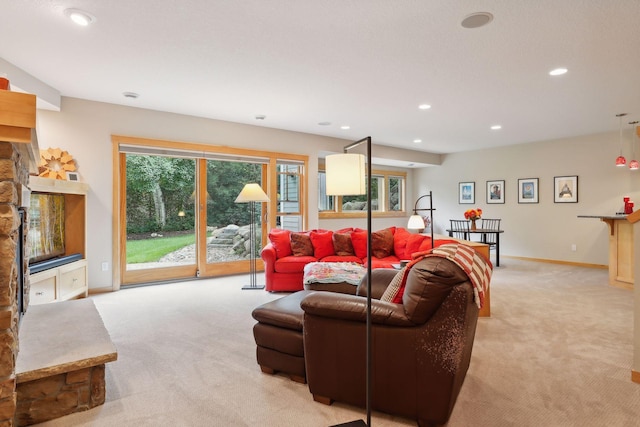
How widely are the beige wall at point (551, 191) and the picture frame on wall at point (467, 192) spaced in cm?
10

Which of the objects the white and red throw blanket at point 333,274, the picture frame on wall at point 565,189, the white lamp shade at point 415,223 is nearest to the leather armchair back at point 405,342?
the white and red throw blanket at point 333,274

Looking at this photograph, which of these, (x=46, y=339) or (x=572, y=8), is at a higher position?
(x=572, y=8)

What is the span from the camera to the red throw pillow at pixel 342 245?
517 cm

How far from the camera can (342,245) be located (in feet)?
17.0

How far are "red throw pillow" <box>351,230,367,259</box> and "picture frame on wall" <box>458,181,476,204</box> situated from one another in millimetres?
4667

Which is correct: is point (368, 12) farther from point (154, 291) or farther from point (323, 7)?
point (154, 291)

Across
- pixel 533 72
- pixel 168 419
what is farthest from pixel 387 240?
pixel 168 419

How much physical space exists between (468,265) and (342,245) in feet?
11.1

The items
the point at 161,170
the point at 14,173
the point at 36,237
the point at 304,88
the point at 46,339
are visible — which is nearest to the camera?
the point at 14,173

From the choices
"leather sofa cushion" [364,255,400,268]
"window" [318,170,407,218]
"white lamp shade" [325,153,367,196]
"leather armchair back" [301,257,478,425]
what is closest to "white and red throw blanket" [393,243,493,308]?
"leather armchair back" [301,257,478,425]

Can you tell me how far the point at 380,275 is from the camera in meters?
2.93

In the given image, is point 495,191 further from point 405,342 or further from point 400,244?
point 405,342

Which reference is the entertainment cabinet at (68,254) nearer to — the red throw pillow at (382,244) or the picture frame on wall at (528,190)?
the red throw pillow at (382,244)

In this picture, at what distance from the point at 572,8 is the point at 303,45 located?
2.00 metres
